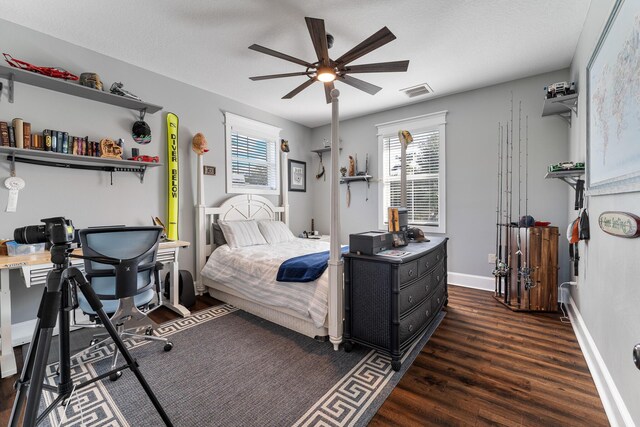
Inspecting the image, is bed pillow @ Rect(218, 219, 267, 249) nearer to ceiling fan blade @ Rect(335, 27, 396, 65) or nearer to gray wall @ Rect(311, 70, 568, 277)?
ceiling fan blade @ Rect(335, 27, 396, 65)

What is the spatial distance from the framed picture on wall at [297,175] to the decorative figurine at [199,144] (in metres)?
1.67

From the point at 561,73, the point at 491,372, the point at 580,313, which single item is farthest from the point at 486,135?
the point at 491,372

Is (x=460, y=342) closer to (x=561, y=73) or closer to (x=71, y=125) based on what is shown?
(x=561, y=73)

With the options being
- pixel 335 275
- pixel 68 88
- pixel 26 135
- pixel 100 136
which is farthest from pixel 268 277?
pixel 68 88

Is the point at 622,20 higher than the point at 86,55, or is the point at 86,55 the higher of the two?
the point at 86,55

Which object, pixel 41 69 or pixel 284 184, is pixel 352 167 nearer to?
pixel 284 184

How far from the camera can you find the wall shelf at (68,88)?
6.94 ft

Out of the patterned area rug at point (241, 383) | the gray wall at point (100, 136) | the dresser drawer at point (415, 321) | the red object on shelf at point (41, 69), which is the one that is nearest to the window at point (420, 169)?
the dresser drawer at point (415, 321)

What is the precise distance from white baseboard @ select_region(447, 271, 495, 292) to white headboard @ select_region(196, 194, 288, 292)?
8.34 ft

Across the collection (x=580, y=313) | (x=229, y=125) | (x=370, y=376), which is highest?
(x=229, y=125)

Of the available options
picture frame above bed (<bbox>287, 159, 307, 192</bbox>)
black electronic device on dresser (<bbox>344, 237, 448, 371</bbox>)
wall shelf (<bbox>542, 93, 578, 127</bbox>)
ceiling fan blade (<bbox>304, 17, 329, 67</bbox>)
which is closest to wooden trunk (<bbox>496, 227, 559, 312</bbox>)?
wall shelf (<bbox>542, 93, 578, 127</bbox>)

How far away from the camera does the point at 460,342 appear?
2180 millimetres

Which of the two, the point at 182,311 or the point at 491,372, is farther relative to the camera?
the point at 182,311

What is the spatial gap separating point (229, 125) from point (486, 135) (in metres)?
3.31
